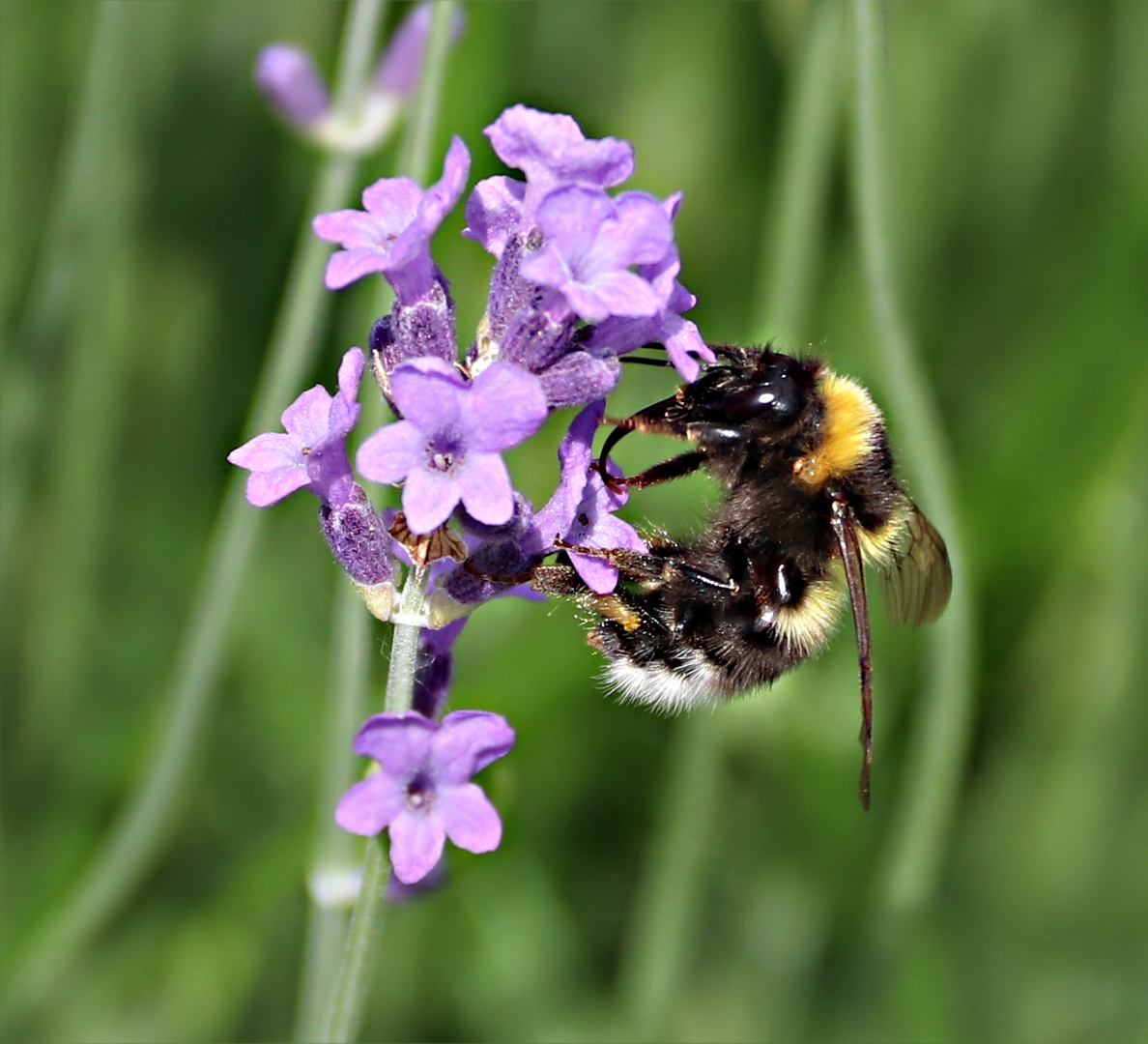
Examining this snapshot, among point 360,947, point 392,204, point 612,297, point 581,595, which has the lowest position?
point 360,947

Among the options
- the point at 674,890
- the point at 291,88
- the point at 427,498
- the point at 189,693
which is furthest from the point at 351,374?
the point at 674,890

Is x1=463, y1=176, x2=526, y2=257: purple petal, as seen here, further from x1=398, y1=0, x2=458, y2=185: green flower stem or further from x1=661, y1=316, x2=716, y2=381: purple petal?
x1=398, y1=0, x2=458, y2=185: green flower stem

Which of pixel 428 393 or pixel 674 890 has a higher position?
pixel 428 393

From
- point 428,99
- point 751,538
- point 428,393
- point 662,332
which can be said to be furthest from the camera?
point 428,99

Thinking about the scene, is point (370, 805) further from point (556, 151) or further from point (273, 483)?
point (556, 151)

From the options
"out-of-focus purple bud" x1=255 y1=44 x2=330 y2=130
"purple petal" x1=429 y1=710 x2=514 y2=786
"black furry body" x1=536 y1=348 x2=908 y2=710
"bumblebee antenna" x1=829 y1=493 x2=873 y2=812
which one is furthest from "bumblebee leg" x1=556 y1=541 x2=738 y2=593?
"out-of-focus purple bud" x1=255 y1=44 x2=330 y2=130

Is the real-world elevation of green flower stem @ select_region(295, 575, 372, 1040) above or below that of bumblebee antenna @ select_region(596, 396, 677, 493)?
below
